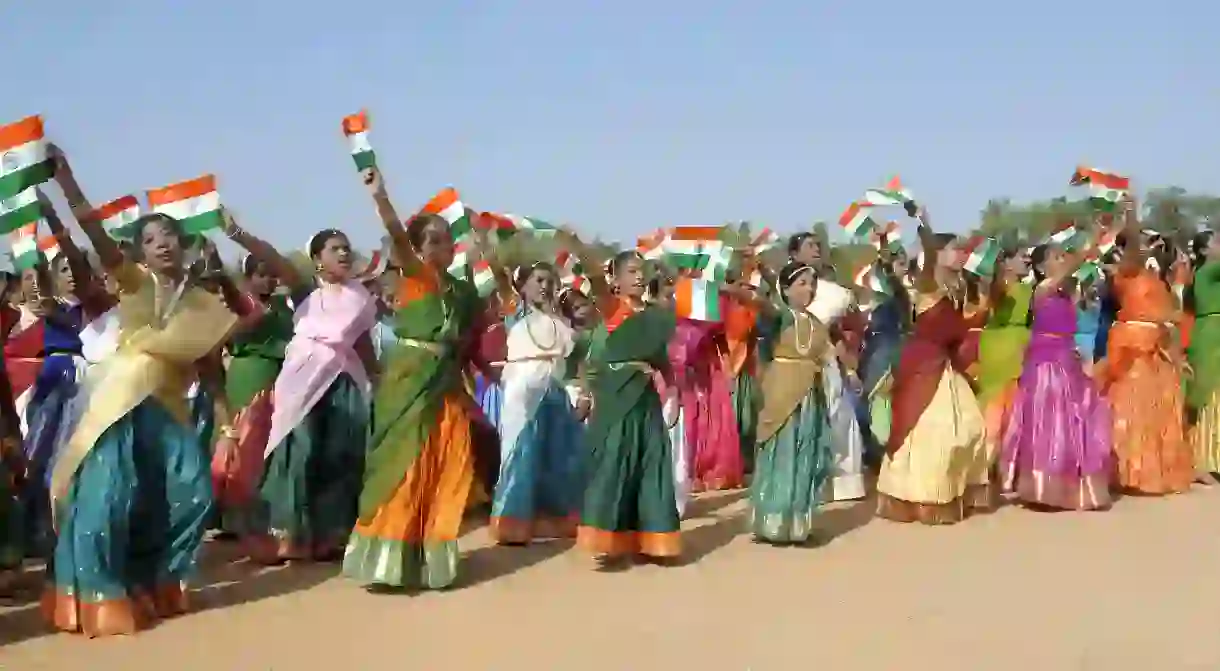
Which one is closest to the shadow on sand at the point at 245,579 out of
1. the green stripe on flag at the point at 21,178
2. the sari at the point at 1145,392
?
the green stripe on flag at the point at 21,178

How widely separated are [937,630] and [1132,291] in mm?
5096

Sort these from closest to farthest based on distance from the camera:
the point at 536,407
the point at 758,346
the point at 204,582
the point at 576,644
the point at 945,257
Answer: the point at 576,644 < the point at 204,582 < the point at 536,407 < the point at 945,257 < the point at 758,346

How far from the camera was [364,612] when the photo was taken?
608 cm

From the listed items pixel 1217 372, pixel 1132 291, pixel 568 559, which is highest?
pixel 1132 291

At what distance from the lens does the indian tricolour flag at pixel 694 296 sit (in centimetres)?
845

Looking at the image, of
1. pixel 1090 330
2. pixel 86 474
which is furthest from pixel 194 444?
pixel 1090 330

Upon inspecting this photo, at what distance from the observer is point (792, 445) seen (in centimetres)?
788

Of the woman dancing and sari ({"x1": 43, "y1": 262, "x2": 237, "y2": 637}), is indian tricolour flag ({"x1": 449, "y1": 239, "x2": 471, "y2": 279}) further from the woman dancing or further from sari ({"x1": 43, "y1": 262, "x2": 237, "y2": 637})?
the woman dancing

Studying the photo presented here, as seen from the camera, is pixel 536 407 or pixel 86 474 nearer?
pixel 86 474

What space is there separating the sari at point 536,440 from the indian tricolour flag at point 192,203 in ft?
8.78

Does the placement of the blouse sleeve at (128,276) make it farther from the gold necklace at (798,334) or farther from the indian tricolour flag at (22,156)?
the gold necklace at (798,334)

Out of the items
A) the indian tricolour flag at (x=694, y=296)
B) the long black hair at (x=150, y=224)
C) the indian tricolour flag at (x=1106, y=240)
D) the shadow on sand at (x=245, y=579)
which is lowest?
the shadow on sand at (x=245, y=579)

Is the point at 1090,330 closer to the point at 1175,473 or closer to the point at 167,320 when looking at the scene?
the point at 1175,473

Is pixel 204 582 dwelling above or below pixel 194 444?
below
